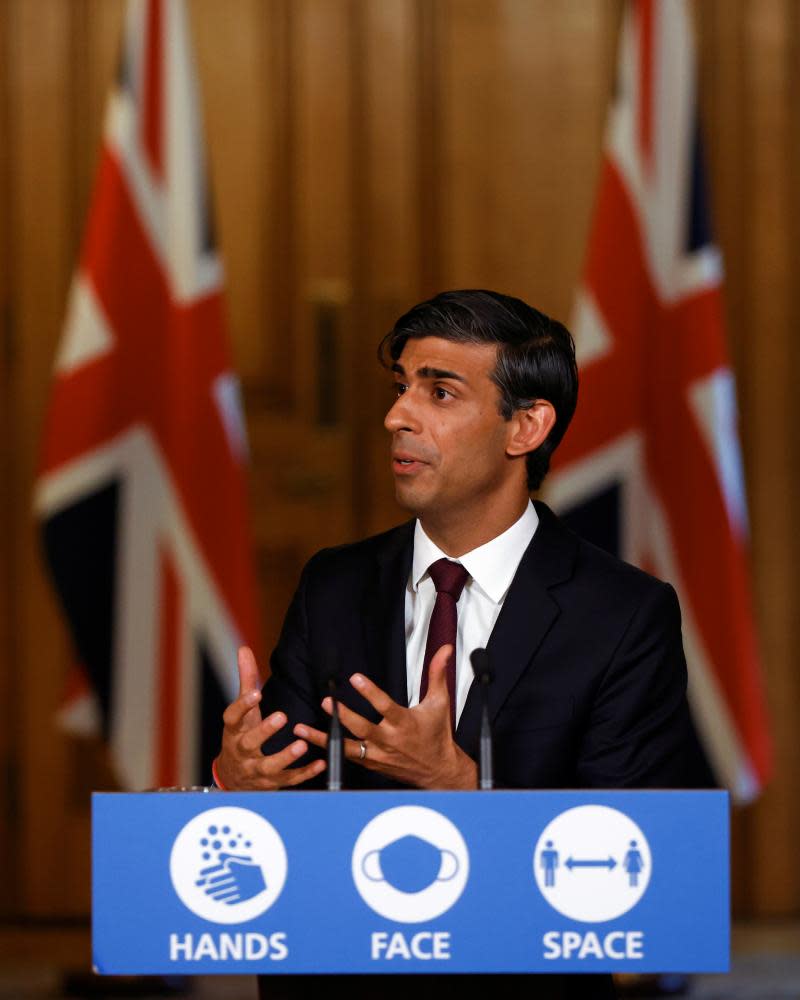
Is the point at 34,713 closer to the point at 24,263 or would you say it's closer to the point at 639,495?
the point at 24,263

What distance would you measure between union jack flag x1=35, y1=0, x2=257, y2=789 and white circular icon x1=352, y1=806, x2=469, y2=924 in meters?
2.23

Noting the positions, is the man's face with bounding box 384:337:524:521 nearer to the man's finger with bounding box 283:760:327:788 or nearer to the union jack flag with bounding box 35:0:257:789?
the man's finger with bounding box 283:760:327:788

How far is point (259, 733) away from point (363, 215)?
259 centimetres

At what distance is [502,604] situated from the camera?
185cm

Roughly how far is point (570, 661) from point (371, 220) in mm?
2326

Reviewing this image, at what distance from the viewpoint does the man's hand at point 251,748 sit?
4.99 feet

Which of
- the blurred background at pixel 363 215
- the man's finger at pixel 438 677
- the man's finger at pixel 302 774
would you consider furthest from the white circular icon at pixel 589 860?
the blurred background at pixel 363 215

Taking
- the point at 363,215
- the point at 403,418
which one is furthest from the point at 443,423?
the point at 363,215

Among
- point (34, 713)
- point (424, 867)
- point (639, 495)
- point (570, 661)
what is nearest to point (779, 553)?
point (639, 495)

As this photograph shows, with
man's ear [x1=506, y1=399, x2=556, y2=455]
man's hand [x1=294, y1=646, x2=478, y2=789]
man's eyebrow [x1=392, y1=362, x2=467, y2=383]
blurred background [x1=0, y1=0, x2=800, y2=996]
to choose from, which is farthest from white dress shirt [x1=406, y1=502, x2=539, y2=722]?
blurred background [x1=0, y1=0, x2=800, y2=996]

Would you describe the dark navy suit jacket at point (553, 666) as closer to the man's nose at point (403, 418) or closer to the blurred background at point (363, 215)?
the man's nose at point (403, 418)

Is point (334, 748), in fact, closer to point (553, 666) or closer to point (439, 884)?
point (439, 884)

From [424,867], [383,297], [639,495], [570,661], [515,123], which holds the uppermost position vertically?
[515,123]

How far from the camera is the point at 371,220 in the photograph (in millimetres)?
3922
